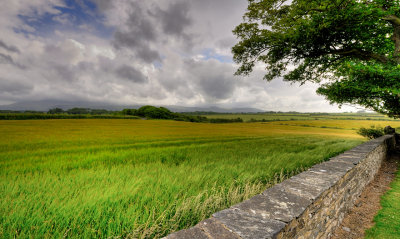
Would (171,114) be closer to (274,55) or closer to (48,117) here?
(48,117)

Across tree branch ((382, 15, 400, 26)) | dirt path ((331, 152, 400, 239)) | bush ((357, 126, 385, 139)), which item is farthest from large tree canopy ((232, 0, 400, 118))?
bush ((357, 126, 385, 139))

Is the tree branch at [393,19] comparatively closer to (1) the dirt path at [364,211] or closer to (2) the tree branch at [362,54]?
(2) the tree branch at [362,54]

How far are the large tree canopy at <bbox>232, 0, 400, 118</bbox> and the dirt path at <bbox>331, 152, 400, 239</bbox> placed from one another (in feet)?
12.4

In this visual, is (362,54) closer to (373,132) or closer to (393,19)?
(393,19)

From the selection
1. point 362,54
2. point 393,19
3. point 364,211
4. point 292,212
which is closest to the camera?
point 292,212

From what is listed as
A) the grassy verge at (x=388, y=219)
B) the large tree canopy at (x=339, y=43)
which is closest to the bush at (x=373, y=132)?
the large tree canopy at (x=339, y=43)

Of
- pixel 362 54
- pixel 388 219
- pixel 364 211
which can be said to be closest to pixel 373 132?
pixel 362 54

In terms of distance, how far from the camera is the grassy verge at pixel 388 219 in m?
3.37

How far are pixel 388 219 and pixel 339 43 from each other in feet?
29.9

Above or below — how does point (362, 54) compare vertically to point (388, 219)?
above

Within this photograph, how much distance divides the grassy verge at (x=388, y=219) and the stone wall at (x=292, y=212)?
583mm

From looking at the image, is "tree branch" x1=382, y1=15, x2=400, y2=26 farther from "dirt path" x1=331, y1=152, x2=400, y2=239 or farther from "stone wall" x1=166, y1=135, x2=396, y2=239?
"stone wall" x1=166, y1=135, x2=396, y2=239

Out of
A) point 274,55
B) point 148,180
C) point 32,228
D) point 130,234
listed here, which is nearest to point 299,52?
point 274,55

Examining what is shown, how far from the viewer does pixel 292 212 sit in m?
2.01
